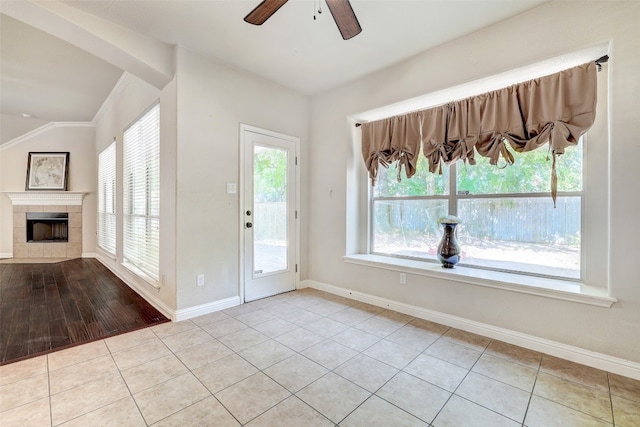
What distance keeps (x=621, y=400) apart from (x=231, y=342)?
2.72 metres

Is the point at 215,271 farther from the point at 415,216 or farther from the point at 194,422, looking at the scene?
the point at 415,216

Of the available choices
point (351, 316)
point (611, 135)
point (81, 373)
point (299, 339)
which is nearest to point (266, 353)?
point (299, 339)

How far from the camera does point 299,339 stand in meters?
2.53

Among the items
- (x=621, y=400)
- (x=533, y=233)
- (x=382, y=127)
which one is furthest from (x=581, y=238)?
(x=382, y=127)

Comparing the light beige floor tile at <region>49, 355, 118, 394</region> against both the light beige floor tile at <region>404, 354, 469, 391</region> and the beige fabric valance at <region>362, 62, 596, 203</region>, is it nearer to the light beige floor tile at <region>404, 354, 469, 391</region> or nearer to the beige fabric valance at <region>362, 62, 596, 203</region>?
the light beige floor tile at <region>404, 354, 469, 391</region>

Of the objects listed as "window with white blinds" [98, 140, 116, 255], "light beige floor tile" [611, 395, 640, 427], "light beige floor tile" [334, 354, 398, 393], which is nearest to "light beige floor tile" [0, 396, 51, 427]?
"light beige floor tile" [334, 354, 398, 393]

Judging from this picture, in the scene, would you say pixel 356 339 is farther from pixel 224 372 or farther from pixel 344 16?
pixel 344 16

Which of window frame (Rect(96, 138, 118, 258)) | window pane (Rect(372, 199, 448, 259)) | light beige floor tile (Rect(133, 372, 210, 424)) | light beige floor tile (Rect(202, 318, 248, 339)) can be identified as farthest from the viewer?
window frame (Rect(96, 138, 118, 258))

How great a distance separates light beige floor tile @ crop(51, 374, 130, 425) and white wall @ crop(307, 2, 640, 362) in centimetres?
256

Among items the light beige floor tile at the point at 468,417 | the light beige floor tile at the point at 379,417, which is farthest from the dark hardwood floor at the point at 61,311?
the light beige floor tile at the point at 468,417

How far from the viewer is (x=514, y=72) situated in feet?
8.25

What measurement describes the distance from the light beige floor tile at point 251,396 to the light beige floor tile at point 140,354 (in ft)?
2.64

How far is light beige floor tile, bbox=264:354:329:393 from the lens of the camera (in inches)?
75.0

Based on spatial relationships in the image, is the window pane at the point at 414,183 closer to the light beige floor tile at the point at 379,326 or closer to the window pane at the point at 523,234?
the window pane at the point at 523,234
